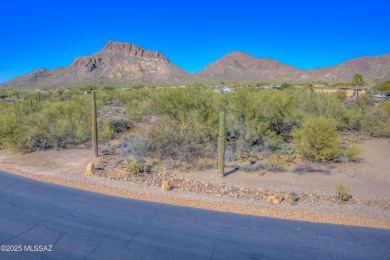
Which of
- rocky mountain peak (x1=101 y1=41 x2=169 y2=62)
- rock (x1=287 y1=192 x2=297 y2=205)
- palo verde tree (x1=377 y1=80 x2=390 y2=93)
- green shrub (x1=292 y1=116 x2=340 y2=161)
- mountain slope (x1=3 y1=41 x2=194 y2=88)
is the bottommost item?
rock (x1=287 y1=192 x2=297 y2=205)

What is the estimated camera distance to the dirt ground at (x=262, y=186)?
8375 mm

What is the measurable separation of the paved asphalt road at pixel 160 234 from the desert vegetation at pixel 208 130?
4.63m

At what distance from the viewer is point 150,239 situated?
21.0 ft

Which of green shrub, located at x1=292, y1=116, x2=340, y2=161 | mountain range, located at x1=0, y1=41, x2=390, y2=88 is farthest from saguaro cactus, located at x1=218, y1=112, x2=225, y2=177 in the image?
mountain range, located at x1=0, y1=41, x2=390, y2=88

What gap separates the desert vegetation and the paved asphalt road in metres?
4.63

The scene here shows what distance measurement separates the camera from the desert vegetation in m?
14.2

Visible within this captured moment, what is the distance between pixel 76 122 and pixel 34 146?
285cm

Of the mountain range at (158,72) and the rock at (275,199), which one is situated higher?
the mountain range at (158,72)

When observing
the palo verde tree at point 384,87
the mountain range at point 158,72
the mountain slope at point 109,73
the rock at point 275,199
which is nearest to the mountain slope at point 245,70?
the mountain range at point 158,72

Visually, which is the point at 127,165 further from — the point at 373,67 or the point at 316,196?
the point at 373,67

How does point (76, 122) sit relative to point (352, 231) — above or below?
above

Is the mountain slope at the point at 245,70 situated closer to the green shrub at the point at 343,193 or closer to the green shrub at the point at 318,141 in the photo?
the green shrub at the point at 318,141

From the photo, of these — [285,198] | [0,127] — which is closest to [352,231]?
[285,198]

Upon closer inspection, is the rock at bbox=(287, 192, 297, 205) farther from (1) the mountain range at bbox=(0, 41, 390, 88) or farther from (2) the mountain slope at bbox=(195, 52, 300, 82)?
(2) the mountain slope at bbox=(195, 52, 300, 82)
